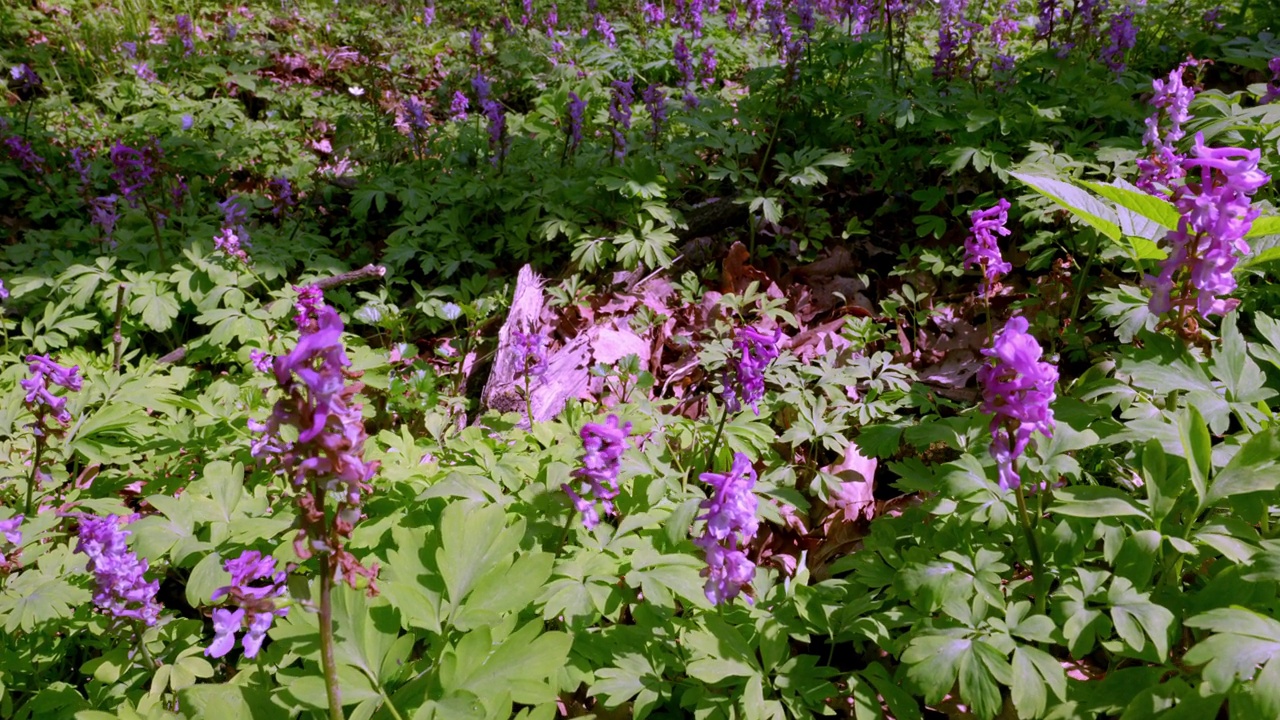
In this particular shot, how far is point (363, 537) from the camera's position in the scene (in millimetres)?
1792

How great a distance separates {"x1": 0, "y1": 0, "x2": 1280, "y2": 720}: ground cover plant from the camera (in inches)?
55.2

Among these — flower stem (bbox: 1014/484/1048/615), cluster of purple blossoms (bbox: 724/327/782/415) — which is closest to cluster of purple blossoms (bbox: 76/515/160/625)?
cluster of purple blossoms (bbox: 724/327/782/415)

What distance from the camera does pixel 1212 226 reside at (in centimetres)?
149

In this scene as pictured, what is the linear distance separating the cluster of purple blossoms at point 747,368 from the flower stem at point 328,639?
1.42 m

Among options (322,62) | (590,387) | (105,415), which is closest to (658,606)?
(590,387)

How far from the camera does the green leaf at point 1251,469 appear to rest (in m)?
1.40

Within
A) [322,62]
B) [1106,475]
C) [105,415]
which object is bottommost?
[1106,475]

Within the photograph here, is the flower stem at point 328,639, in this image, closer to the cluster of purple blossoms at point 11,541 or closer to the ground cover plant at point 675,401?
the ground cover plant at point 675,401

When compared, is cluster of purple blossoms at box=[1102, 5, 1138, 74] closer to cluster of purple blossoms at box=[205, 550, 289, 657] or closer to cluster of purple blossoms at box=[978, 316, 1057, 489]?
cluster of purple blossoms at box=[978, 316, 1057, 489]

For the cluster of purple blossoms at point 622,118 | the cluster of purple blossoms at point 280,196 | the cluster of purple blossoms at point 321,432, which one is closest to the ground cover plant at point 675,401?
the cluster of purple blossoms at point 321,432

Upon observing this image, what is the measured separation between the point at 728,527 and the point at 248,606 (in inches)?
39.0

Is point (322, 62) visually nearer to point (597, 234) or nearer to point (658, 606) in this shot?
point (597, 234)

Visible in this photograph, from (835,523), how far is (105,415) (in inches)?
102

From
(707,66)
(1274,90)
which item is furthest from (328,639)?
(707,66)
